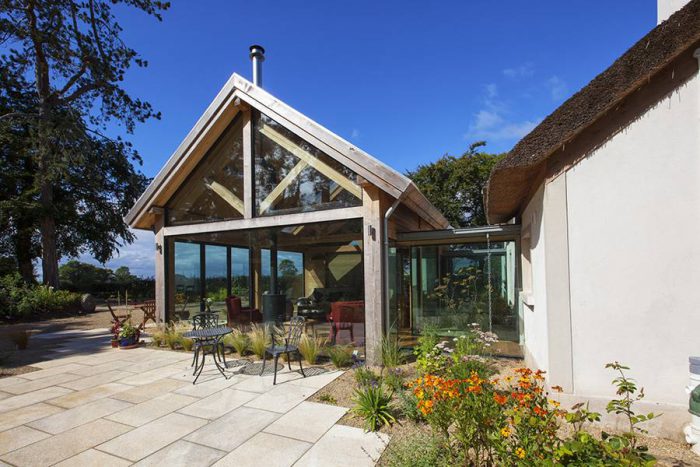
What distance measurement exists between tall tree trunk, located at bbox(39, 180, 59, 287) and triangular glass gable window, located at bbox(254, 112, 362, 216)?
55.9 feet

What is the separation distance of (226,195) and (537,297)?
6964 millimetres

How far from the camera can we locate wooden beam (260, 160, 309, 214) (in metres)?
7.64

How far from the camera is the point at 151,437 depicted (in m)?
3.96

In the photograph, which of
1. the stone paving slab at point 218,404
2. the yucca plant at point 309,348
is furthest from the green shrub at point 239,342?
the stone paving slab at point 218,404

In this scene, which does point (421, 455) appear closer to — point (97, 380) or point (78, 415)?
point (78, 415)

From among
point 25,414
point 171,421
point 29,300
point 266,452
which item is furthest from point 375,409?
A: point 29,300

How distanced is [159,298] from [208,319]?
169 centimetres

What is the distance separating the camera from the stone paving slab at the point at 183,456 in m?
3.40

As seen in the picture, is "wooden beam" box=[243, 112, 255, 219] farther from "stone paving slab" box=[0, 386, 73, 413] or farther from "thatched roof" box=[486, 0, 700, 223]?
"thatched roof" box=[486, 0, 700, 223]

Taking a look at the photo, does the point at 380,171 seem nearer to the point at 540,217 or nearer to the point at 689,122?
the point at 540,217

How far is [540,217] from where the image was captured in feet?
16.1

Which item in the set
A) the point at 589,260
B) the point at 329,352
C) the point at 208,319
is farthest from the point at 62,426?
the point at 589,260

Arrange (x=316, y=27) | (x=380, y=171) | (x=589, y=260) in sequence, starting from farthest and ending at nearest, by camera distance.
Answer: (x=316, y=27) < (x=380, y=171) < (x=589, y=260)

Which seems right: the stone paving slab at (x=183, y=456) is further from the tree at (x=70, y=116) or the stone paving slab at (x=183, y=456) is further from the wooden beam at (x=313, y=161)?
the tree at (x=70, y=116)
